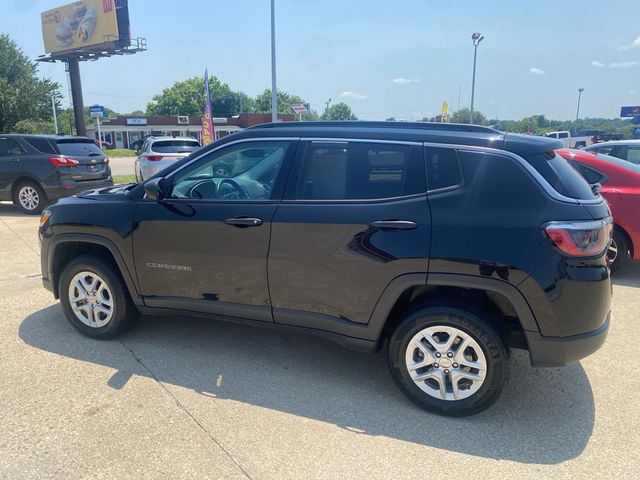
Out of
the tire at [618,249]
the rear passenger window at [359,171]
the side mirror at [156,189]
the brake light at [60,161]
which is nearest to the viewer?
the rear passenger window at [359,171]

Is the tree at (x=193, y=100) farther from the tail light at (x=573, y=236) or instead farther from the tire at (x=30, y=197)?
the tail light at (x=573, y=236)

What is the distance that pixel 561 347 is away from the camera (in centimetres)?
277

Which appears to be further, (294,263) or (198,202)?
(198,202)

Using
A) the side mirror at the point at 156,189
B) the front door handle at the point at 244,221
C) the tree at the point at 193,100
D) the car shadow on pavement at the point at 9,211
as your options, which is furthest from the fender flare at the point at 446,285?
the tree at the point at 193,100

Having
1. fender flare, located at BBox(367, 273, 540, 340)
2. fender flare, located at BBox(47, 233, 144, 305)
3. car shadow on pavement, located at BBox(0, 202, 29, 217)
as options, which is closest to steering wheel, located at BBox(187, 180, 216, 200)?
fender flare, located at BBox(47, 233, 144, 305)

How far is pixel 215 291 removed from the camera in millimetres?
3545

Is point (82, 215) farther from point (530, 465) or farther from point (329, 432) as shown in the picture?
point (530, 465)

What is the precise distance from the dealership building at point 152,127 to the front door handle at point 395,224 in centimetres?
6322

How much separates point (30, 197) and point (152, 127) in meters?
61.5

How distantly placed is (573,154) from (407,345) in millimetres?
4454

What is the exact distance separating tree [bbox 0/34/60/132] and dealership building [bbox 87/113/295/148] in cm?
2920

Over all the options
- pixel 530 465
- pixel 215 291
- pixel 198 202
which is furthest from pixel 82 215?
pixel 530 465

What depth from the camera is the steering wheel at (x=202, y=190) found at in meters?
3.65

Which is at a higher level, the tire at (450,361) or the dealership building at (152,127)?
the dealership building at (152,127)
